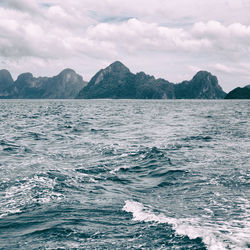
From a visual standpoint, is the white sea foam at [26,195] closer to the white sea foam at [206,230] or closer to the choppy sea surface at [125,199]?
the choppy sea surface at [125,199]

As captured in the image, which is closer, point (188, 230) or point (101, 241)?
point (101, 241)

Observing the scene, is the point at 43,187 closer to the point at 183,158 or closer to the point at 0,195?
the point at 0,195

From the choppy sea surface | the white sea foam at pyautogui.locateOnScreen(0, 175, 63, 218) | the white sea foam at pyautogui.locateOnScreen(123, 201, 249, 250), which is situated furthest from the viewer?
the white sea foam at pyautogui.locateOnScreen(0, 175, 63, 218)

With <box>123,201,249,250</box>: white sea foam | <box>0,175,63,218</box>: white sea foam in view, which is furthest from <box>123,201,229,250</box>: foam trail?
<box>0,175,63,218</box>: white sea foam

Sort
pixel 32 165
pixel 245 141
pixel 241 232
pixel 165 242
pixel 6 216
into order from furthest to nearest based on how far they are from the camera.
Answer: pixel 245 141, pixel 32 165, pixel 6 216, pixel 241 232, pixel 165 242

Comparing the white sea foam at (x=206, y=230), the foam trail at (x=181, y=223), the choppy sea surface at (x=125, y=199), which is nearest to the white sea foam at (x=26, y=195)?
the choppy sea surface at (x=125, y=199)

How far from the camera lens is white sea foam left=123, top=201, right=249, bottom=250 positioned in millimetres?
6070

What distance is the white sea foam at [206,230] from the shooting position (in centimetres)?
607

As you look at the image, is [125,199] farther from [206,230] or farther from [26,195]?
[26,195]

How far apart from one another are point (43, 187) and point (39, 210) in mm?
2338

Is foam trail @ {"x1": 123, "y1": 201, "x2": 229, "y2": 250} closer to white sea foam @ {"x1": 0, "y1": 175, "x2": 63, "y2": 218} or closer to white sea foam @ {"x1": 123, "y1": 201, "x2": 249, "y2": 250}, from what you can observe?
white sea foam @ {"x1": 123, "y1": 201, "x2": 249, "y2": 250}

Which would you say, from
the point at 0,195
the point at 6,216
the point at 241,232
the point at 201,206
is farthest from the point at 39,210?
the point at 241,232

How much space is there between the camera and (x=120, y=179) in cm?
1182

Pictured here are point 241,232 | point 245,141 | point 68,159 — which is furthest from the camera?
point 245,141
